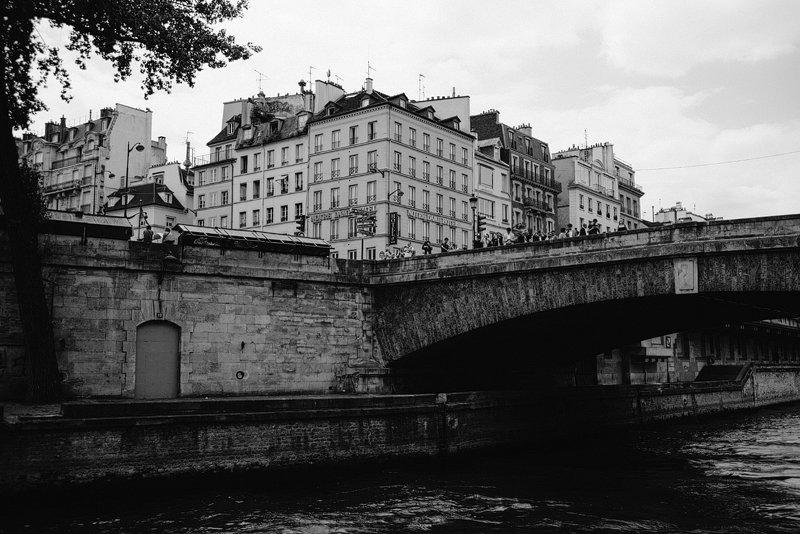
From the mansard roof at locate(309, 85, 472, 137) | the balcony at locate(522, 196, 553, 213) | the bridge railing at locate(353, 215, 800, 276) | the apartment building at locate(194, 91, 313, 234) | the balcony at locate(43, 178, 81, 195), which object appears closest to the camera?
the bridge railing at locate(353, 215, 800, 276)

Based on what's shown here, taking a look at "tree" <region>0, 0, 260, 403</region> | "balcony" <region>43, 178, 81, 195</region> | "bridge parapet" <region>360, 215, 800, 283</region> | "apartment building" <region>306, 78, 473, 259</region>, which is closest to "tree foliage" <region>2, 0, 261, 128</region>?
"tree" <region>0, 0, 260, 403</region>

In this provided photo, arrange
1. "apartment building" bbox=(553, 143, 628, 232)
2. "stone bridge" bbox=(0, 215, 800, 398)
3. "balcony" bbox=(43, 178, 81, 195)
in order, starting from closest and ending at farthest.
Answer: "stone bridge" bbox=(0, 215, 800, 398), "apartment building" bbox=(553, 143, 628, 232), "balcony" bbox=(43, 178, 81, 195)

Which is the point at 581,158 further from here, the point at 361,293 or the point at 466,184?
the point at 361,293

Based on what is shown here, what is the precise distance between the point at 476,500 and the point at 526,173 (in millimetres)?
57736

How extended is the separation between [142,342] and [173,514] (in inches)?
424

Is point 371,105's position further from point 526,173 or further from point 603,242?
point 603,242

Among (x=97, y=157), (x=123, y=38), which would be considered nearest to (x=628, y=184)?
(x=97, y=157)

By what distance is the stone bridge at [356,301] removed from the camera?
26.0m

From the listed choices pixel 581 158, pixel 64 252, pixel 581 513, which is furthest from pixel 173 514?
pixel 581 158

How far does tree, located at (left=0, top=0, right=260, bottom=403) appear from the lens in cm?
2295

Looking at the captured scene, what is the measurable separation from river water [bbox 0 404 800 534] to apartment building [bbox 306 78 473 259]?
33642mm

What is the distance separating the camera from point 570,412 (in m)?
36.8

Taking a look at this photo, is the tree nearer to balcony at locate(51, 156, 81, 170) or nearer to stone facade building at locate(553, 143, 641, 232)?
stone facade building at locate(553, 143, 641, 232)

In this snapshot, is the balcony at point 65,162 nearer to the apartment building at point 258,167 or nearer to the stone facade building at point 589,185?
the apartment building at point 258,167
